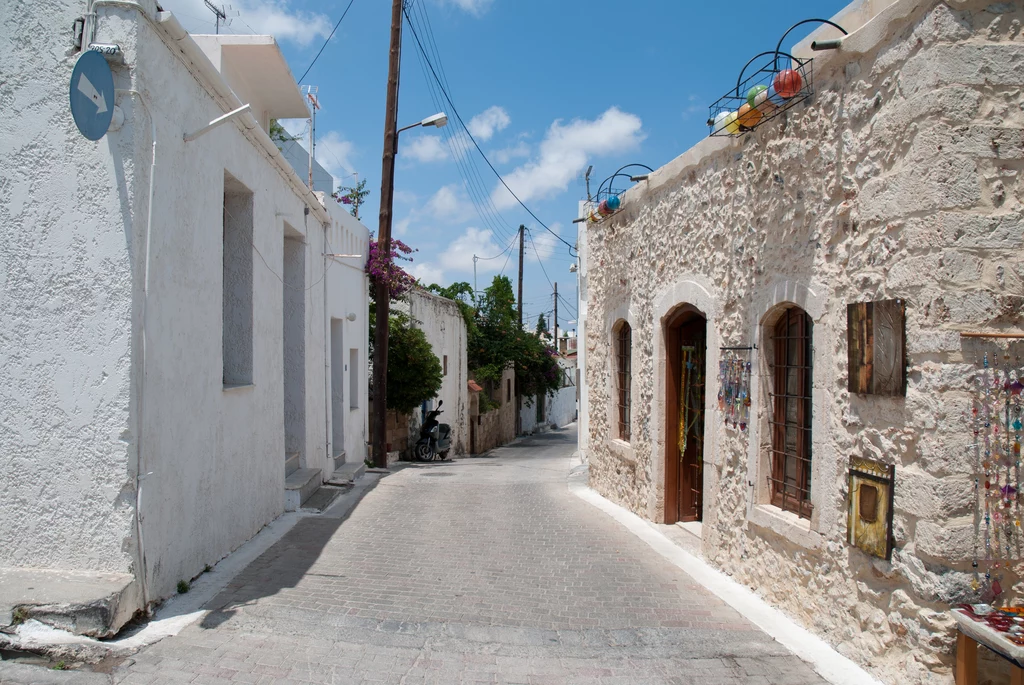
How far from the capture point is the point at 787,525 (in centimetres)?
550

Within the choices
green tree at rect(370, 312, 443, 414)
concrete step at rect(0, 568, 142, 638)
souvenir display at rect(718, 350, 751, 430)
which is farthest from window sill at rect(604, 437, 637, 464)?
green tree at rect(370, 312, 443, 414)

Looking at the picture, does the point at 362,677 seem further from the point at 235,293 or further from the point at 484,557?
the point at 235,293

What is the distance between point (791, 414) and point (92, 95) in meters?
Result: 5.20

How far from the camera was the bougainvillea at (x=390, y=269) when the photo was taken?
46.4 ft

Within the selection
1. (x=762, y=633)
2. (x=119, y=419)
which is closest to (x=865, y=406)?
(x=762, y=633)

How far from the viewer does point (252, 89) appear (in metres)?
10.0

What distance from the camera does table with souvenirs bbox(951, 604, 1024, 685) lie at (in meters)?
3.43

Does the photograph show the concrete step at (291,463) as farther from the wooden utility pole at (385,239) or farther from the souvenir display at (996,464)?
the souvenir display at (996,464)

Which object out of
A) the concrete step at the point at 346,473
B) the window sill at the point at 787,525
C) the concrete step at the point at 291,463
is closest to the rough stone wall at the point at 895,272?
the window sill at the point at 787,525

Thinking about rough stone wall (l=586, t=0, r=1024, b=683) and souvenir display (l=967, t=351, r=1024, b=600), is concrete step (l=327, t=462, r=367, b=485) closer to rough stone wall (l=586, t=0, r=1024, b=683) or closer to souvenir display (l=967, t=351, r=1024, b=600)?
rough stone wall (l=586, t=0, r=1024, b=683)

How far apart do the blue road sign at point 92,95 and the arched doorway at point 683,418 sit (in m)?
5.56

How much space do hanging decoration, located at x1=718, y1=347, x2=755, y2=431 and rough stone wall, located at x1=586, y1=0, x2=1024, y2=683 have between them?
0.21 meters

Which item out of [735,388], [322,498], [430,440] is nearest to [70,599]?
[735,388]

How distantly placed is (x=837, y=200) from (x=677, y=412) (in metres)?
3.86
